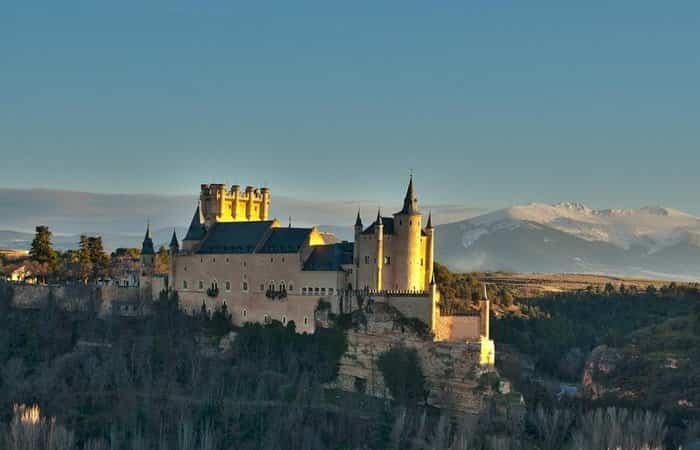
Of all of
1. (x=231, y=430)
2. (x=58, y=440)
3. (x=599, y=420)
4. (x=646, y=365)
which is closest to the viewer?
(x=58, y=440)

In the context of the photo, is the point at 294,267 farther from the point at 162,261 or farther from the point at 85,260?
the point at 85,260

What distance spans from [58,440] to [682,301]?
66.4 meters

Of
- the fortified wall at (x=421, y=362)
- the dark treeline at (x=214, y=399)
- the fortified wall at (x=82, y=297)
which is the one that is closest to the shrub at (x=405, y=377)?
the dark treeline at (x=214, y=399)

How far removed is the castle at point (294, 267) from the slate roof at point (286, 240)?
8 cm

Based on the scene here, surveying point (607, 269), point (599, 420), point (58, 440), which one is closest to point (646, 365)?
point (599, 420)

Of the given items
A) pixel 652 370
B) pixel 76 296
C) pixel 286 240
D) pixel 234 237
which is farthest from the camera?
pixel 652 370

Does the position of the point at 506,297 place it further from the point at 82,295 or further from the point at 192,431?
the point at 192,431

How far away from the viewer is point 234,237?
233 feet

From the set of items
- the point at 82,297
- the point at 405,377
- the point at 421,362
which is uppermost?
the point at 82,297

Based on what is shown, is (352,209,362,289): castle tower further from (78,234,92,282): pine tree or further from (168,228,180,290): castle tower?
(78,234,92,282): pine tree

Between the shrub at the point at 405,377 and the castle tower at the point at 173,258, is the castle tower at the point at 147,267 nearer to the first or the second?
the castle tower at the point at 173,258

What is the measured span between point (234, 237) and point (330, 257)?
26.2 feet

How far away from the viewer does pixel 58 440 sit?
2057 inches

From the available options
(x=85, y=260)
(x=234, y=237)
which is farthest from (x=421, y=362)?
(x=85, y=260)
